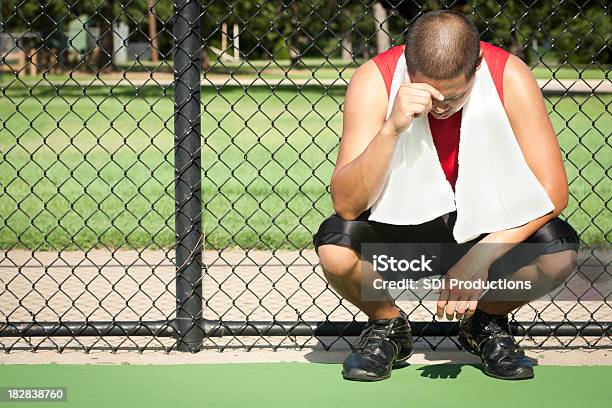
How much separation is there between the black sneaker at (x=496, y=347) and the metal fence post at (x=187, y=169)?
1.22 metres

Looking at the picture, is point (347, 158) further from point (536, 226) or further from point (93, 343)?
A: point (93, 343)

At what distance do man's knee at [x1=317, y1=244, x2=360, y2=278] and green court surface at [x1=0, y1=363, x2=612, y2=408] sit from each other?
0.46m

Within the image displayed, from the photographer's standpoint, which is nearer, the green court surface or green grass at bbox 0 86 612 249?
the green court surface

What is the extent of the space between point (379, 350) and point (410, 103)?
3.53 feet

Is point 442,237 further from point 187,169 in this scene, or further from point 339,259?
point 187,169

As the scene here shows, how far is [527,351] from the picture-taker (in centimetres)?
421

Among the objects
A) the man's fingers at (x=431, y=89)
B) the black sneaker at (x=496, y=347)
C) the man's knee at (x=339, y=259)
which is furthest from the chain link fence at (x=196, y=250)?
the man's fingers at (x=431, y=89)

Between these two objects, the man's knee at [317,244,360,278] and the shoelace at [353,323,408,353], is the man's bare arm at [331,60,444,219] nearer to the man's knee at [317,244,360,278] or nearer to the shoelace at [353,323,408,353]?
the man's knee at [317,244,360,278]

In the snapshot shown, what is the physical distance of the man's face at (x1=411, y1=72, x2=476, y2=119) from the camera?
10.8 feet

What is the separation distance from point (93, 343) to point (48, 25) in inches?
1495

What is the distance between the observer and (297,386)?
370 centimetres

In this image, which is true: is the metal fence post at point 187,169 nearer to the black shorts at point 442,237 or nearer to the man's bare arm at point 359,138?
the black shorts at point 442,237

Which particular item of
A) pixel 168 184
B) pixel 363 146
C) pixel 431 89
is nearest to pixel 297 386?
pixel 363 146

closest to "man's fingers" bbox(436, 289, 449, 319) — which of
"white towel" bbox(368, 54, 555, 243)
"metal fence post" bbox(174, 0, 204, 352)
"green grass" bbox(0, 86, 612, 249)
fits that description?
"white towel" bbox(368, 54, 555, 243)
